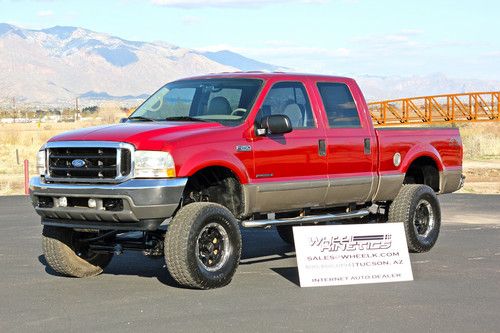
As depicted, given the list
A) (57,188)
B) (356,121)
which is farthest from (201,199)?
(356,121)

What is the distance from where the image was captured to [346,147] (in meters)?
11.4

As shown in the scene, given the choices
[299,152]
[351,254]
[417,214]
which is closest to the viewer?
[351,254]

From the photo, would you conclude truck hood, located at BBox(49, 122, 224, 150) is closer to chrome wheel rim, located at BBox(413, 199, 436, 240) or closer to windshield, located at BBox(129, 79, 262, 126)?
windshield, located at BBox(129, 79, 262, 126)

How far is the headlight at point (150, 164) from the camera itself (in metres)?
9.34

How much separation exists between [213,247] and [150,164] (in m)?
1.11

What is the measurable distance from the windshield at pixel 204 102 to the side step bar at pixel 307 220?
1.08 m

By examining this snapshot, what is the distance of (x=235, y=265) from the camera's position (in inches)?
388

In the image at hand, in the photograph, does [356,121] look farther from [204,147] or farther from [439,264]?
[204,147]

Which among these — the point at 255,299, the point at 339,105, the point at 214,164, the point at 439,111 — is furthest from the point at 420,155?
the point at 439,111

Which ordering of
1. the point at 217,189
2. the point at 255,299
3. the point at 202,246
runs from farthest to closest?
1. the point at 217,189
2. the point at 202,246
3. the point at 255,299

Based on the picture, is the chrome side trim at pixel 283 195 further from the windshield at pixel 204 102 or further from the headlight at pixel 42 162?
the headlight at pixel 42 162

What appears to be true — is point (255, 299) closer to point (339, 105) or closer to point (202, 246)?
point (202, 246)

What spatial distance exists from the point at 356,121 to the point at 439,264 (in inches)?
76.9

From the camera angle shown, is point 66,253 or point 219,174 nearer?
point 219,174
